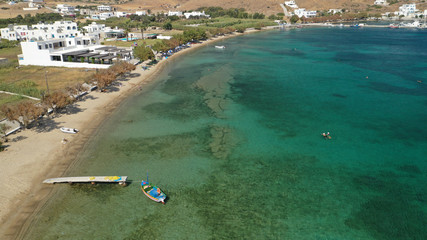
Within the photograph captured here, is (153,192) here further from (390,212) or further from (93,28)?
(93,28)

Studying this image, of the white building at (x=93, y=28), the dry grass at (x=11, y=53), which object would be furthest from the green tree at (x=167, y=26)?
the dry grass at (x=11, y=53)

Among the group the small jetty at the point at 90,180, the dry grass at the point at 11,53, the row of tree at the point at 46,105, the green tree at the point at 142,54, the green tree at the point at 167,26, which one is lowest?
the small jetty at the point at 90,180

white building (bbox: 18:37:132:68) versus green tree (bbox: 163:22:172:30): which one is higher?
green tree (bbox: 163:22:172:30)

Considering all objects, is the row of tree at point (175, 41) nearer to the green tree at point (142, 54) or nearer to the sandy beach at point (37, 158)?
the green tree at point (142, 54)

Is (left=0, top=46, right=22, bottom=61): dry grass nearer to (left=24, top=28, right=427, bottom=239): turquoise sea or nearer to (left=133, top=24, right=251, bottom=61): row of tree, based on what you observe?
(left=133, top=24, right=251, bottom=61): row of tree

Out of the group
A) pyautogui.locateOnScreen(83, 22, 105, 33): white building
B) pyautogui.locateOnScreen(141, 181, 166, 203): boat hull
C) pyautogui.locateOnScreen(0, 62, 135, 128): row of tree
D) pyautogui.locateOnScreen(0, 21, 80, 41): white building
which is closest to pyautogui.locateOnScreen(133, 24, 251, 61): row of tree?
pyautogui.locateOnScreen(0, 62, 135, 128): row of tree

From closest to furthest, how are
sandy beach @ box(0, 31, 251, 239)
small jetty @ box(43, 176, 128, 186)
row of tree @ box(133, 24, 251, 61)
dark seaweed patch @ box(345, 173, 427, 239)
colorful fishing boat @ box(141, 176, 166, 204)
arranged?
dark seaweed patch @ box(345, 173, 427, 239), sandy beach @ box(0, 31, 251, 239), colorful fishing boat @ box(141, 176, 166, 204), small jetty @ box(43, 176, 128, 186), row of tree @ box(133, 24, 251, 61)

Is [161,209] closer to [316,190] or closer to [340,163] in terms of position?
[316,190]
